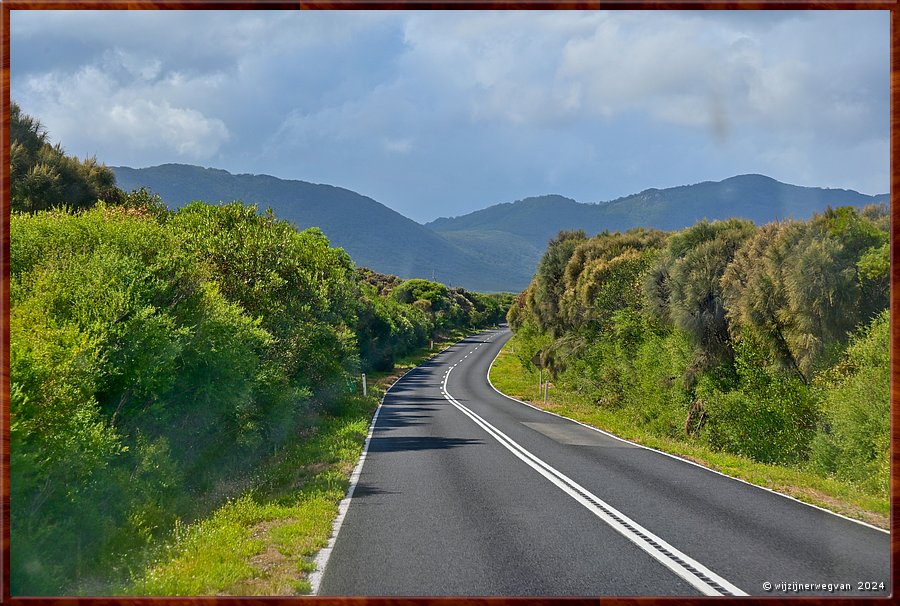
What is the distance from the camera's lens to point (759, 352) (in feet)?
75.6

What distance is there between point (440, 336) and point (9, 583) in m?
115

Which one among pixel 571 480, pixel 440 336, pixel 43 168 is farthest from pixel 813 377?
pixel 440 336

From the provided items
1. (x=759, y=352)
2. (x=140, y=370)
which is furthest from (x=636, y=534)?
(x=759, y=352)

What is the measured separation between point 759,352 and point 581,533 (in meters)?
17.0

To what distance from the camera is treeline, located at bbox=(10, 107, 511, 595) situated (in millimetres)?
8344

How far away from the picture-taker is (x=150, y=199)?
32125 mm

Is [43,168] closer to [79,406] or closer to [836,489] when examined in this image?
[79,406]

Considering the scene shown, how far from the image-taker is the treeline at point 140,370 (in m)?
8.34

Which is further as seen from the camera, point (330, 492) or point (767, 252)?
point (767, 252)

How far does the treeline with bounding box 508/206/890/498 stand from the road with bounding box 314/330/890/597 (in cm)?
388

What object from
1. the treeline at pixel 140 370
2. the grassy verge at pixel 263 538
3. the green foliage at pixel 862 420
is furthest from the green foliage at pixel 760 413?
the treeline at pixel 140 370

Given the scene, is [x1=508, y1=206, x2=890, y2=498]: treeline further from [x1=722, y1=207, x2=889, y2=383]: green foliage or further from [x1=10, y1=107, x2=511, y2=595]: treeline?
[x1=10, y1=107, x2=511, y2=595]: treeline

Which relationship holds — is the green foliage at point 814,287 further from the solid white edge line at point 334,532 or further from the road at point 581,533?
the solid white edge line at point 334,532

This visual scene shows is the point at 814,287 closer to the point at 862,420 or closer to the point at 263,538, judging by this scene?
the point at 862,420
